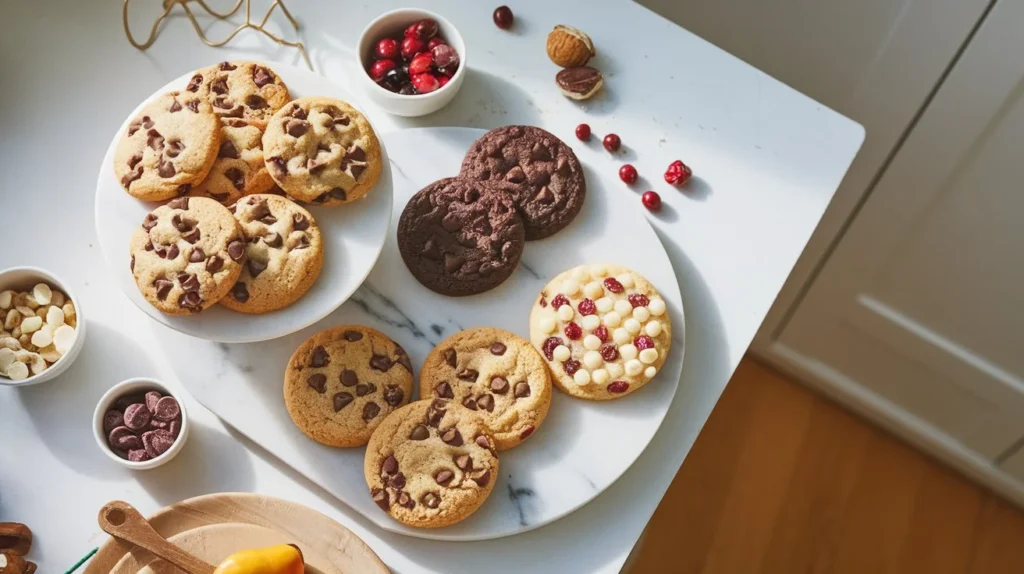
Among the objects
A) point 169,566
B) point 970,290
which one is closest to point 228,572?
point 169,566

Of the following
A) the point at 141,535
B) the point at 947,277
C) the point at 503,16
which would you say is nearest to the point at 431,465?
the point at 141,535

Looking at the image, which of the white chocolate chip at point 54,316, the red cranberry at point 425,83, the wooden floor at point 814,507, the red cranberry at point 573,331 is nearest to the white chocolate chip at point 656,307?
the red cranberry at point 573,331

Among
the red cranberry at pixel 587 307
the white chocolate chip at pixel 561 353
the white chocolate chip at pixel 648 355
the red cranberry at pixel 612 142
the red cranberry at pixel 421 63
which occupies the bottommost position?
the white chocolate chip at pixel 561 353

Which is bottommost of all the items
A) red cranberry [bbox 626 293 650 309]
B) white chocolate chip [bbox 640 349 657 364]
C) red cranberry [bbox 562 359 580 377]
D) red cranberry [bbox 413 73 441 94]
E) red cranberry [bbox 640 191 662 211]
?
red cranberry [bbox 562 359 580 377]

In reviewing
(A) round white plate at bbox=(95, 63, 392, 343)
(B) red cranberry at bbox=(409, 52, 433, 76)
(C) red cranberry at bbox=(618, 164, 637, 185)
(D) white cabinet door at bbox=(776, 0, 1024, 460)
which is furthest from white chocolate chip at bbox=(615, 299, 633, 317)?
Result: (D) white cabinet door at bbox=(776, 0, 1024, 460)

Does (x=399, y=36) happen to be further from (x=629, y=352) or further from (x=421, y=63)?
(x=629, y=352)

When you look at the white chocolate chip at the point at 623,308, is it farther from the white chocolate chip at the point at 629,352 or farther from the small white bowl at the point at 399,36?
the small white bowl at the point at 399,36

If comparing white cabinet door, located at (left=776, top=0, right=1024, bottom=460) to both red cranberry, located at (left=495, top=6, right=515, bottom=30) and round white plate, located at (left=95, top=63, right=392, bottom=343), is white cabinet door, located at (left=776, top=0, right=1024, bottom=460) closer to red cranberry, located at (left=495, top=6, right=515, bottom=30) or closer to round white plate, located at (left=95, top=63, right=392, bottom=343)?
red cranberry, located at (left=495, top=6, right=515, bottom=30)
